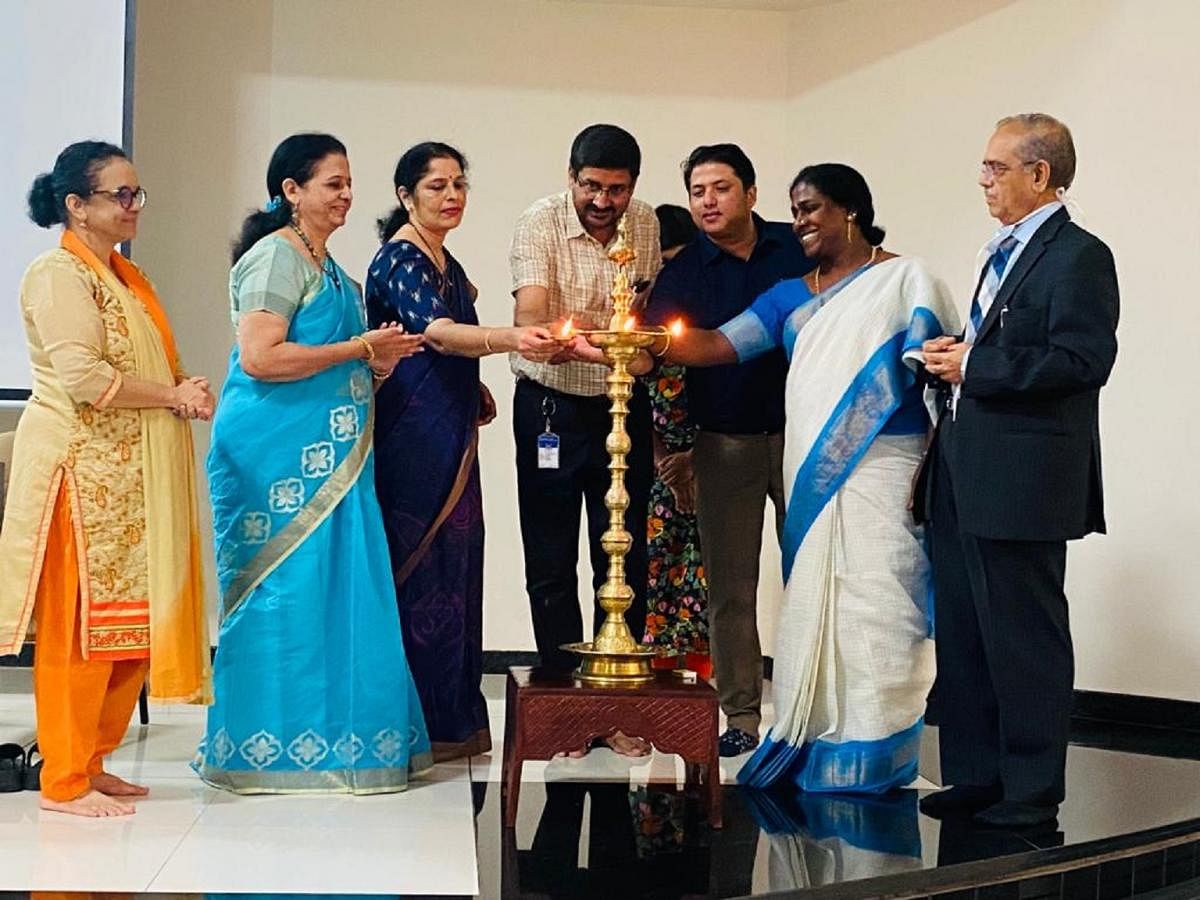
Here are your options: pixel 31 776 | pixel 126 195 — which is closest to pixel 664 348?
pixel 126 195

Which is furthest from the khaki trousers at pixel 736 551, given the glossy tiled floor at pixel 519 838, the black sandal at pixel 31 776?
the black sandal at pixel 31 776

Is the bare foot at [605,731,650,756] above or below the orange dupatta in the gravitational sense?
below

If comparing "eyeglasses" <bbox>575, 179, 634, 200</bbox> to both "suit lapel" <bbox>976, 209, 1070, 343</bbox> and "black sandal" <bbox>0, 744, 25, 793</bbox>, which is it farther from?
"black sandal" <bbox>0, 744, 25, 793</bbox>

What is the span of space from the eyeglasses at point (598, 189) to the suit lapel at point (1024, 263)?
1.06 metres

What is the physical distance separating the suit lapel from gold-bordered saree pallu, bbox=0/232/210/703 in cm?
188

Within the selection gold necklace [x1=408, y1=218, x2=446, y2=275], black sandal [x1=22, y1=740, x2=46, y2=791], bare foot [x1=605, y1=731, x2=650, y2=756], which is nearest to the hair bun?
gold necklace [x1=408, y1=218, x2=446, y2=275]

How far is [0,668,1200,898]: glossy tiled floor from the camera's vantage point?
294 cm

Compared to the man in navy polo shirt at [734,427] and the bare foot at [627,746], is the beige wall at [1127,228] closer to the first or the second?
the man in navy polo shirt at [734,427]

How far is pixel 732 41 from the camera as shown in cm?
633

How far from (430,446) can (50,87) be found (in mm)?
2415

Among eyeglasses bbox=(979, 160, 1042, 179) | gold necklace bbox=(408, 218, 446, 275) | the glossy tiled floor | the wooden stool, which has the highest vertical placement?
eyeglasses bbox=(979, 160, 1042, 179)

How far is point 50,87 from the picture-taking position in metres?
5.34

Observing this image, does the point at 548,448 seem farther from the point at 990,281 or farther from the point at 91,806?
the point at 91,806

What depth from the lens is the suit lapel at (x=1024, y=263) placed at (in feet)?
11.1
